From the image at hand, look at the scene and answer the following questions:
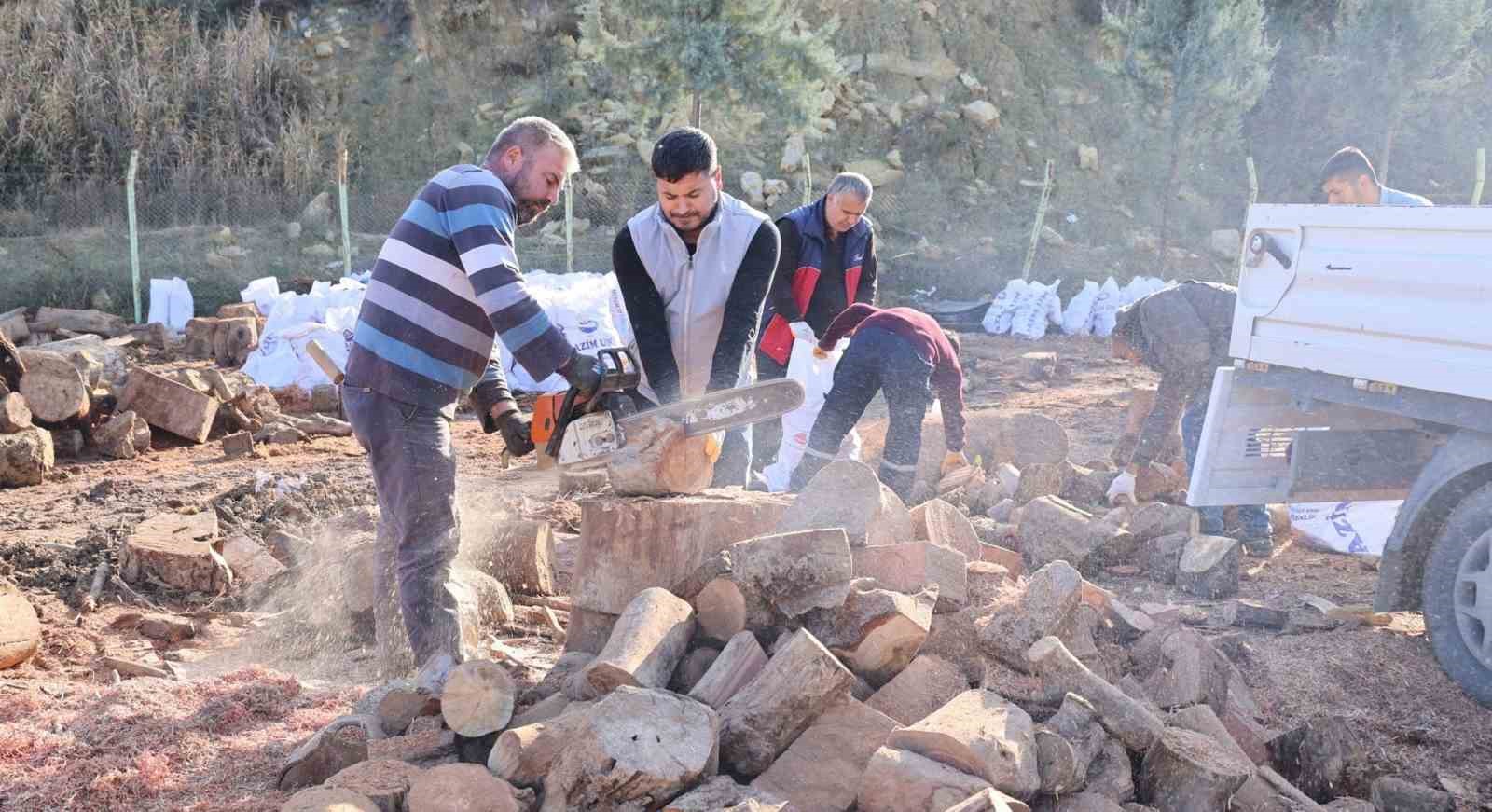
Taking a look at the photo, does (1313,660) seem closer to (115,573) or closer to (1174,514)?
(1174,514)

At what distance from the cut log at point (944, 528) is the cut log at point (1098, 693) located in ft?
2.27

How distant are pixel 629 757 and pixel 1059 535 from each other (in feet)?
10.8

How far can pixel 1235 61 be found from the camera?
17609mm

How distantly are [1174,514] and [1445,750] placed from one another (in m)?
2.06

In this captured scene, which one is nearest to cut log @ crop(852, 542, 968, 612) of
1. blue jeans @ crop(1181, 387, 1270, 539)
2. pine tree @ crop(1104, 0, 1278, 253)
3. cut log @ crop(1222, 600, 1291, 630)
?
cut log @ crop(1222, 600, 1291, 630)

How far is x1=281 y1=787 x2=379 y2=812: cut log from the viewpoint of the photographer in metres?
2.31

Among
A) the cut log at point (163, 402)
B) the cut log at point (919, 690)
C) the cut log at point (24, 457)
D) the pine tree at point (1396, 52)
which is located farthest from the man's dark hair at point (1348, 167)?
the pine tree at point (1396, 52)

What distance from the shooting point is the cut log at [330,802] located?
2.31 m

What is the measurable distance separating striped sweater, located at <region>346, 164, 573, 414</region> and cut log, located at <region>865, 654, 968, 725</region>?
1.28 metres

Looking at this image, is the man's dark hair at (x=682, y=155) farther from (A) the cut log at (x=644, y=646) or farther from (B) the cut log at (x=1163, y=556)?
(B) the cut log at (x=1163, y=556)

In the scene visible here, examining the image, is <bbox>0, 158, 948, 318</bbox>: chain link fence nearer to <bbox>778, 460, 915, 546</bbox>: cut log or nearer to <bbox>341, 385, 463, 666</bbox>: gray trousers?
<bbox>341, 385, 463, 666</bbox>: gray trousers

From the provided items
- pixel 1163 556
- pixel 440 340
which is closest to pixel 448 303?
pixel 440 340

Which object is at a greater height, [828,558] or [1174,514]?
[828,558]

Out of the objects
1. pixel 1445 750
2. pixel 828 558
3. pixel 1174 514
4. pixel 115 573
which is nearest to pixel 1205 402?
pixel 1174 514
